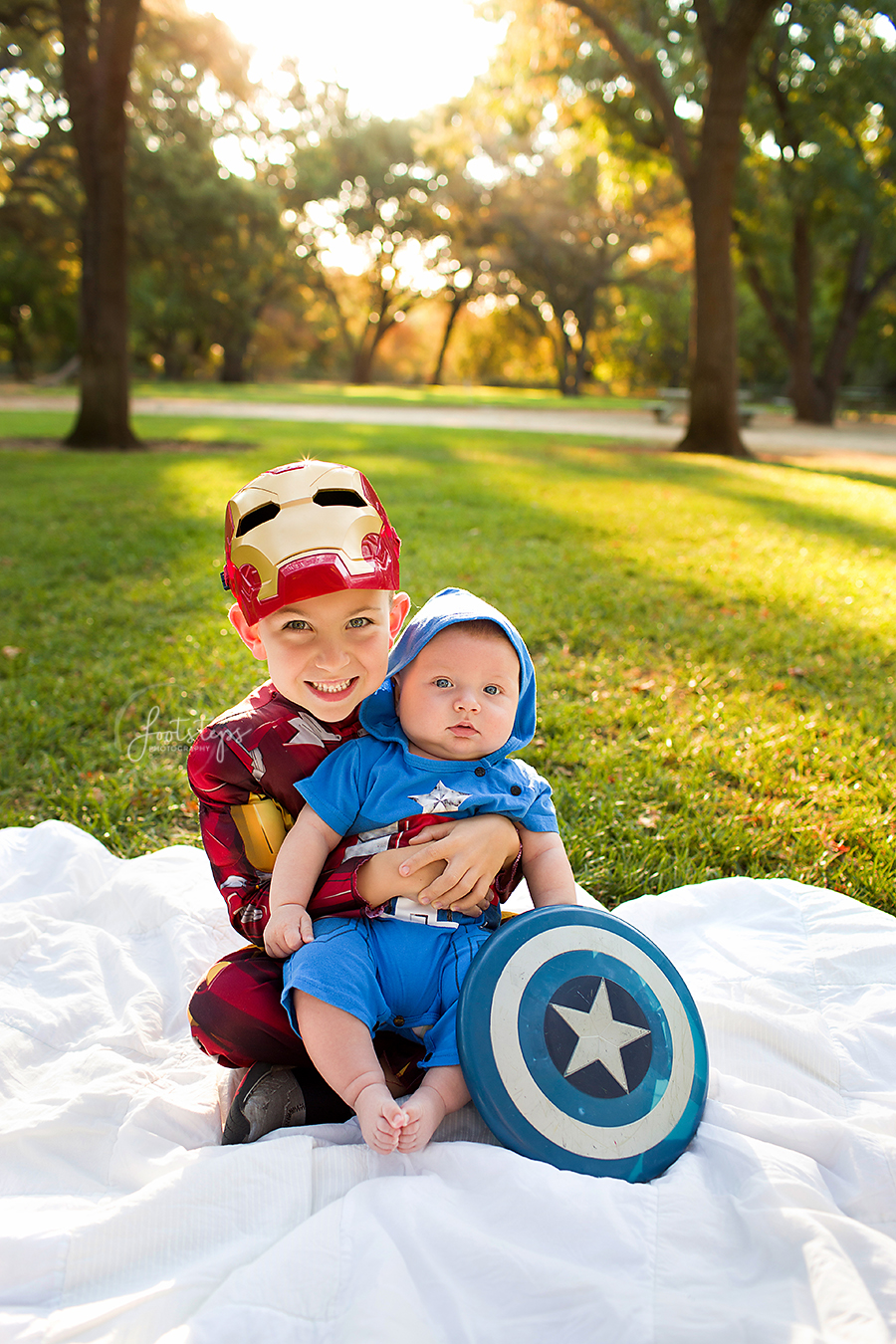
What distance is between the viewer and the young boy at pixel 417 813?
169cm

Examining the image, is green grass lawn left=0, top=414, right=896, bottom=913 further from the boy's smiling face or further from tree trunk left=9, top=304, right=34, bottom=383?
tree trunk left=9, top=304, right=34, bottom=383

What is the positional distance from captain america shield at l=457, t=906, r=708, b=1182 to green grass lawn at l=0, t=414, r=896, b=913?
94cm

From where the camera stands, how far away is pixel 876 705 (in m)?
3.96

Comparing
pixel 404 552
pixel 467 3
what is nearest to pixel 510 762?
pixel 404 552

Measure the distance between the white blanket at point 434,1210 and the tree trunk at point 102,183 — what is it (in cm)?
1098

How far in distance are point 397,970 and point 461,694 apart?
577mm

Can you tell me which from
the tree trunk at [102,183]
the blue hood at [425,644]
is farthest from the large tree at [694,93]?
the blue hood at [425,644]

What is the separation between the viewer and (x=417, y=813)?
1831 mm

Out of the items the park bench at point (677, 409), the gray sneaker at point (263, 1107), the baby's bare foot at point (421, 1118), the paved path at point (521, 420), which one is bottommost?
the gray sneaker at point (263, 1107)

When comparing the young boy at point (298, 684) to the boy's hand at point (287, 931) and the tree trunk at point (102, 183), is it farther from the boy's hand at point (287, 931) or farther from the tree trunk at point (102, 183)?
the tree trunk at point (102, 183)

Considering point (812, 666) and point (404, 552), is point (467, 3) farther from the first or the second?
point (812, 666)

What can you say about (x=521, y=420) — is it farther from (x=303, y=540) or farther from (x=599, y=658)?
(x=303, y=540)

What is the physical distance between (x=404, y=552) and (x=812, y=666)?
116 inches

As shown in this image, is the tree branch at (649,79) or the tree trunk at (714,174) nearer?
the tree trunk at (714,174)
